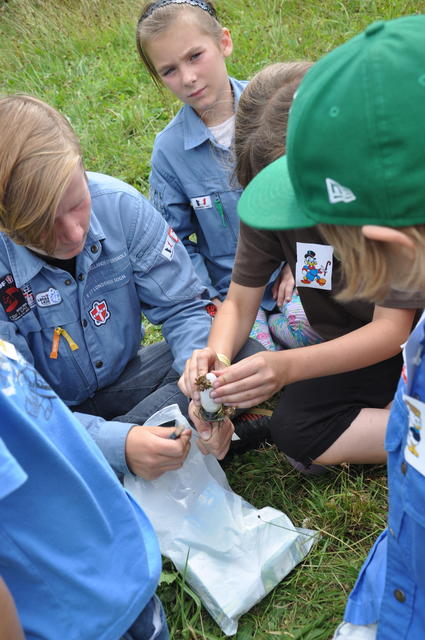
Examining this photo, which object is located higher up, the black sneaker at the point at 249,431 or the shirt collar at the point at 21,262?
the shirt collar at the point at 21,262

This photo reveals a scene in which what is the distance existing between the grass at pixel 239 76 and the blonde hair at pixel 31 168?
1044 millimetres

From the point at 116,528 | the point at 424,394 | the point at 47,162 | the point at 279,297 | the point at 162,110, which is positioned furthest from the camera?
the point at 162,110

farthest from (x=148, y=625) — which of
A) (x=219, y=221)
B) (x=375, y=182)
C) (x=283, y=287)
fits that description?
(x=219, y=221)

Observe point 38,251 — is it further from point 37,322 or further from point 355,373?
point 355,373

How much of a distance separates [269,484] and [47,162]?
1.21 m

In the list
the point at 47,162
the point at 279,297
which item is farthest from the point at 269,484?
the point at 47,162

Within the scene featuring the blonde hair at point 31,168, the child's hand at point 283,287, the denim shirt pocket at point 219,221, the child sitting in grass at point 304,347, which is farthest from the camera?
the denim shirt pocket at point 219,221

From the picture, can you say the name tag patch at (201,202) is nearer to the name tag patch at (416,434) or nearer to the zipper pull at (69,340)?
the zipper pull at (69,340)

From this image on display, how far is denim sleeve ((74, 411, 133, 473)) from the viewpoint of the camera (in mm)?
2061

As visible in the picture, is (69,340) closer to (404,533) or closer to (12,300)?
(12,300)

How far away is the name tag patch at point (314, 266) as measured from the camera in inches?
79.6

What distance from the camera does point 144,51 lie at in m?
2.93

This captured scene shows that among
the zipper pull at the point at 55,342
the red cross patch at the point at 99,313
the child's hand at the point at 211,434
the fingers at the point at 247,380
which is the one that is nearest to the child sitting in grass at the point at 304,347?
the fingers at the point at 247,380

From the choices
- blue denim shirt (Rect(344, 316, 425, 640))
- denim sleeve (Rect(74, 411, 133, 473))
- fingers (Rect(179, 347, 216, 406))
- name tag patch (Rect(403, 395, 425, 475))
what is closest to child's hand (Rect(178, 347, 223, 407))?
fingers (Rect(179, 347, 216, 406))
